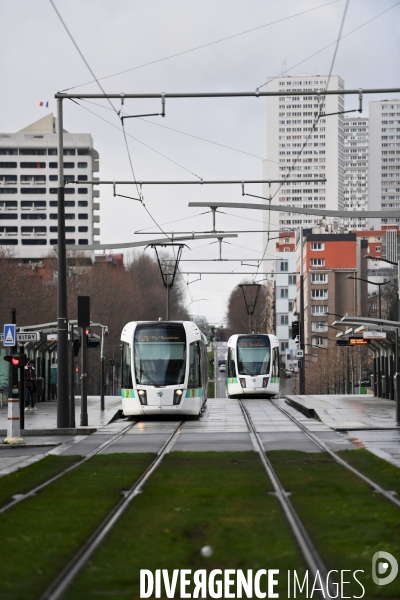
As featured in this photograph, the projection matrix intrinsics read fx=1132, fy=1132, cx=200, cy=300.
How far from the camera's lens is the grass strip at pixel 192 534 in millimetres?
8078

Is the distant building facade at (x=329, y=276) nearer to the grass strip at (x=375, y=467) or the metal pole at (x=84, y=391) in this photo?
the metal pole at (x=84, y=391)

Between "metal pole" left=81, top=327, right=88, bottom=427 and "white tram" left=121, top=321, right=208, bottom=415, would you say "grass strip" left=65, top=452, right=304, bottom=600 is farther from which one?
"white tram" left=121, top=321, right=208, bottom=415

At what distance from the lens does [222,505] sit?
12.0m

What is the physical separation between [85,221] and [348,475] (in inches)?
6078

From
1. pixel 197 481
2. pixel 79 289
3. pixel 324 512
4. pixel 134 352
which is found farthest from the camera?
pixel 79 289

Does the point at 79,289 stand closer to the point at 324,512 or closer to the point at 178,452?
the point at 178,452

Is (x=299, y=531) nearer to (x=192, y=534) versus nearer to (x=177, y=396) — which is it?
(x=192, y=534)

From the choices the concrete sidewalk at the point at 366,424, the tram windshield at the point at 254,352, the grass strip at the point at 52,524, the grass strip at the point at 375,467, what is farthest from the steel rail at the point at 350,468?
the tram windshield at the point at 254,352

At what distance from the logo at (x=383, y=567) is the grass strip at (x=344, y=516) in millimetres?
49

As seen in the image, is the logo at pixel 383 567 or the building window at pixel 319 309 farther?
the building window at pixel 319 309

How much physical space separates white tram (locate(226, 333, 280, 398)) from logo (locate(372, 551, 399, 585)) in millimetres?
38540

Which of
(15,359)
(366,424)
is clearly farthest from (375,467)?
(366,424)

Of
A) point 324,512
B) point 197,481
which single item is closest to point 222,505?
point 324,512

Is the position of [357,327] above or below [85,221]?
below
